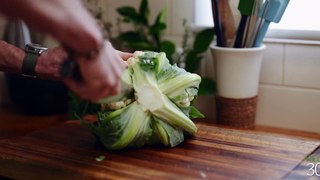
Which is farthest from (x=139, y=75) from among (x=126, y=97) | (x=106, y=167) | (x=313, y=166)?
(x=313, y=166)

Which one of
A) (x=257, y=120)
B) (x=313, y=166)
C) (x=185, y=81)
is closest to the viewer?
(x=313, y=166)

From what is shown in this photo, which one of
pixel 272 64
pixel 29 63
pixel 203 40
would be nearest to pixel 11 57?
pixel 29 63

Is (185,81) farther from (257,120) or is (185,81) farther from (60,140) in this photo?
(257,120)

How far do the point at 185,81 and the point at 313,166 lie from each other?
0.85ft

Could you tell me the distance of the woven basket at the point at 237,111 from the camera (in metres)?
1.05

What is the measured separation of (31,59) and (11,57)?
4cm

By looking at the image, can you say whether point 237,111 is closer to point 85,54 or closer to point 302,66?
point 302,66

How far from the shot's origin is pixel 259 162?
0.75 m

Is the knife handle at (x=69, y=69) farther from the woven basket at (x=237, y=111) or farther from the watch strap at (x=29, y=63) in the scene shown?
the woven basket at (x=237, y=111)

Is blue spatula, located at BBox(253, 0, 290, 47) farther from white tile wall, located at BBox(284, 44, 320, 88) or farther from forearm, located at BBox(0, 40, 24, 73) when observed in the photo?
forearm, located at BBox(0, 40, 24, 73)

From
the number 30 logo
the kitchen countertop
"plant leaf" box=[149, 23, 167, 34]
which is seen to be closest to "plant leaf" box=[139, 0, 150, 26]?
"plant leaf" box=[149, 23, 167, 34]

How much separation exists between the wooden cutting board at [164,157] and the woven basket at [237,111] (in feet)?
0.46

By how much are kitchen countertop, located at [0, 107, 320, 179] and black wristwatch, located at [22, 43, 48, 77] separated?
13 cm

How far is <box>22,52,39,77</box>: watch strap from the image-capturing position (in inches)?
33.8
